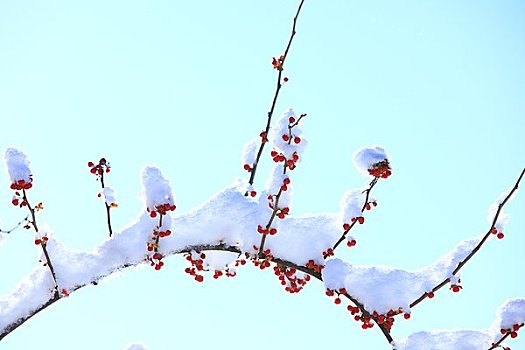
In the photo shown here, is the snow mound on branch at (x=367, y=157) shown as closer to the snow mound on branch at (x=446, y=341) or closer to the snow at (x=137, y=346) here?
the snow mound on branch at (x=446, y=341)

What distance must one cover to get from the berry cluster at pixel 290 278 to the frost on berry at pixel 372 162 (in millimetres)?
1185

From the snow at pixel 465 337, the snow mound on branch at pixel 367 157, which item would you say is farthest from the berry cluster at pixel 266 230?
the snow at pixel 465 337

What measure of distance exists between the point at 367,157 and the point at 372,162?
67 mm

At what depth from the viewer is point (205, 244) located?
182 inches

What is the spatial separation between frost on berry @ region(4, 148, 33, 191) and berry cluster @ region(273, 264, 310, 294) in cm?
214

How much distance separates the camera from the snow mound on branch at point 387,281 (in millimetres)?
4465

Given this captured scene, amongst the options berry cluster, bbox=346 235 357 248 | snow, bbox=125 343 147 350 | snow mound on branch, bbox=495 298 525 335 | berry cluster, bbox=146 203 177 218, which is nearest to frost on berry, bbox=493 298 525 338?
snow mound on branch, bbox=495 298 525 335

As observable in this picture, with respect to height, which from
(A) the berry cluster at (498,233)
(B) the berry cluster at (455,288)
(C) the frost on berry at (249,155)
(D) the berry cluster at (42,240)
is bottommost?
(B) the berry cluster at (455,288)

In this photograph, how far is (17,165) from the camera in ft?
13.5

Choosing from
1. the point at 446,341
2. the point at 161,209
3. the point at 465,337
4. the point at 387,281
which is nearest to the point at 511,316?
the point at 465,337

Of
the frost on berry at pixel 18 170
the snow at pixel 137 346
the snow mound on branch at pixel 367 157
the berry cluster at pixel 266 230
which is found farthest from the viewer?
the snow at pixel 137 346

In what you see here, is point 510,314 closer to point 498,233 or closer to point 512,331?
point 512,331

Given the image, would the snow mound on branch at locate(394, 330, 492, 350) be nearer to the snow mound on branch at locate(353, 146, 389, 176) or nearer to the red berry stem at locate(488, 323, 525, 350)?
the red berry stem at locate(488, 323, 525, 350)

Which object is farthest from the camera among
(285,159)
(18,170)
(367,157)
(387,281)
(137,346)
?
(137,346)
